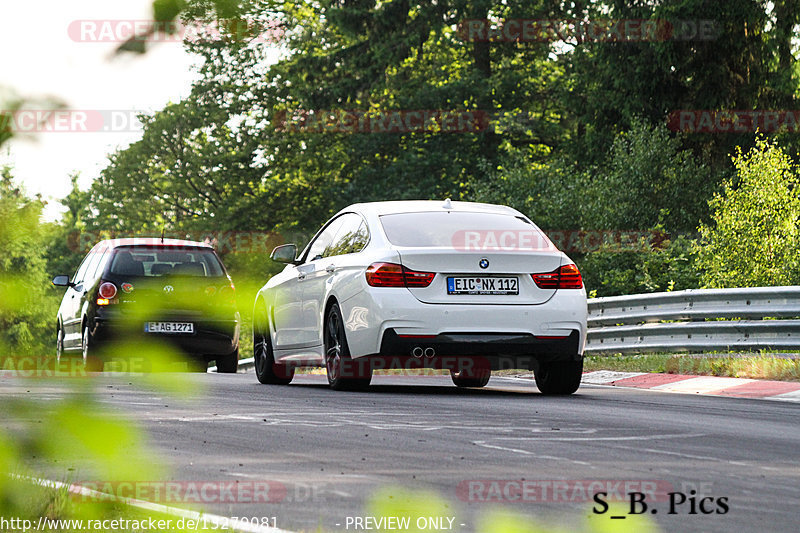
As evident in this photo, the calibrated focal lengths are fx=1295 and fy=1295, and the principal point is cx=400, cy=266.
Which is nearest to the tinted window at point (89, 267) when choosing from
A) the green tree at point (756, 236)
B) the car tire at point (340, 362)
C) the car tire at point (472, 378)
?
the car tire at point (472, 378)

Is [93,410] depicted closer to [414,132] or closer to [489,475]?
[489,475]

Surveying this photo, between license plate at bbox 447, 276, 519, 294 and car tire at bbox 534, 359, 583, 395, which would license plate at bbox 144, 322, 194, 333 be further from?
car tire at bbox 534, 359, 583, 395

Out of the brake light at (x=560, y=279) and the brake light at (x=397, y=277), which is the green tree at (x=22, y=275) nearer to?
the brake light at (x=397, y=277)

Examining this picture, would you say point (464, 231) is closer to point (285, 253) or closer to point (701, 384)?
point (285, 253)

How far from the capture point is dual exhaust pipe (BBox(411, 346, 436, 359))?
34.2ft

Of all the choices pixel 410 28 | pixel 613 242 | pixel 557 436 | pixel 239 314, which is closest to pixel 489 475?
pixel 557 436

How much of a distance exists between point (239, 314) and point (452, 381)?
1216 cm

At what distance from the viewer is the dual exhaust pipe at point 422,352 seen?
10.4 metres

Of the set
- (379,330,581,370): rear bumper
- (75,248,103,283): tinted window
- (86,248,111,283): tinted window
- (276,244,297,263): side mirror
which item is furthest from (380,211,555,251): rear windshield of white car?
(75,248,103,283): tinted window

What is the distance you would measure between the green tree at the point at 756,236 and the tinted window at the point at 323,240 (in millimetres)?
11579

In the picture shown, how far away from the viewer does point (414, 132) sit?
43.5 metres

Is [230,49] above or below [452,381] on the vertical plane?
above

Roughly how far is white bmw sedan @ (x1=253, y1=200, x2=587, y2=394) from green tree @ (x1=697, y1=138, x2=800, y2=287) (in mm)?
11937

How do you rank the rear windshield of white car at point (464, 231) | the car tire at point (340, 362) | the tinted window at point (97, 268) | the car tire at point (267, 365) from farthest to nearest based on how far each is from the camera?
the tinted window at point (97, 268), the car tire at point (267, 365), the car tire at point (340, 362), the rear windshield of white car at point (464, 231)
